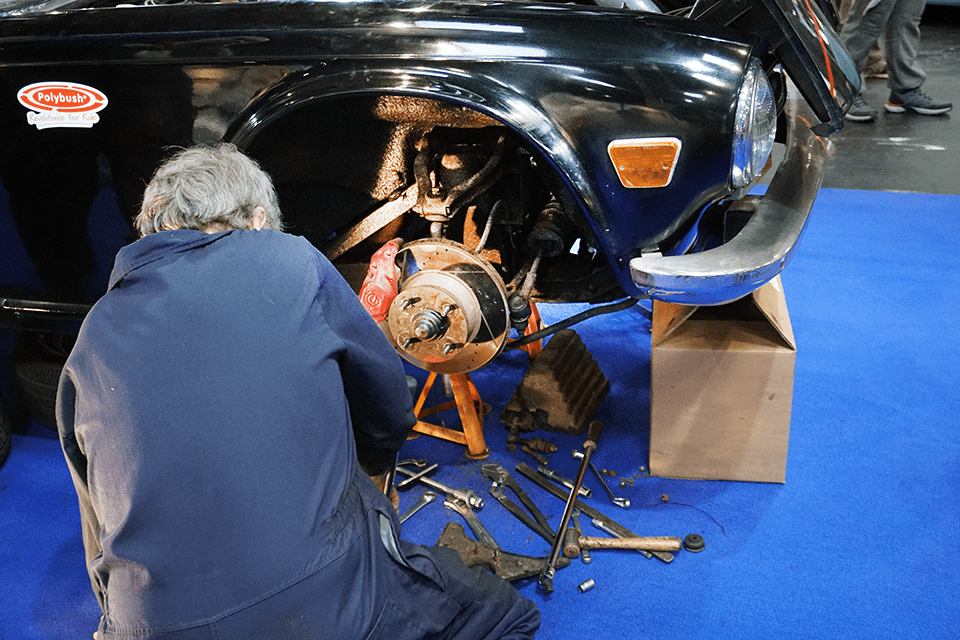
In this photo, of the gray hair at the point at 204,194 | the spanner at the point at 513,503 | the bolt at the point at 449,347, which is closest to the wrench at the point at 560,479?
the spanner at the point at 513,503

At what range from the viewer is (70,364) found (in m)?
1.25

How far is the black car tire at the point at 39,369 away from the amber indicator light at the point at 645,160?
6.66 feet

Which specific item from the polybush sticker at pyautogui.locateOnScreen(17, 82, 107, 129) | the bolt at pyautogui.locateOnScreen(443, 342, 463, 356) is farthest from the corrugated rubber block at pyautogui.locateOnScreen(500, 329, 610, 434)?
the polybush sticker at pyautogui.locateOnScreen(17, 82, 107, 129)

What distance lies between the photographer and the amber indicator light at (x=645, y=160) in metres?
1.77

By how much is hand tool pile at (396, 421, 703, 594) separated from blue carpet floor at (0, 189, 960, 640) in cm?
3

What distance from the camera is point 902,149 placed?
5.11m

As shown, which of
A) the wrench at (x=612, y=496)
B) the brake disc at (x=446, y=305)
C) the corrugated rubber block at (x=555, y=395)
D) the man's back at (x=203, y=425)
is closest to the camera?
the man's back at (x=203, y=425)

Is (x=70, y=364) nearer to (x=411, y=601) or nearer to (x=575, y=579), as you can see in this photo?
(x=411, y=601)

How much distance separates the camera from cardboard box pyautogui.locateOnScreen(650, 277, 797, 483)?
2.12 metres

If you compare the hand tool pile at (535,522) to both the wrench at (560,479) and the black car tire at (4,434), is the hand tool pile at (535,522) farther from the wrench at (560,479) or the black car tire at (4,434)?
the black car tire at (4,434)

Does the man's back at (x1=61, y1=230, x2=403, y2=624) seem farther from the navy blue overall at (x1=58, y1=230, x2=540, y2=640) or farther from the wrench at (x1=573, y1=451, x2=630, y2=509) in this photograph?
the wrench at (x1=573, y1=451, x2=630, y2=509)

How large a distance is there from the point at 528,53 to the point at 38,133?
4.82ft

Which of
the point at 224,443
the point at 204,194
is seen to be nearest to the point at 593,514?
the point at 224,443

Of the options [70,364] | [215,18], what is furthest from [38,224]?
[70,364]
